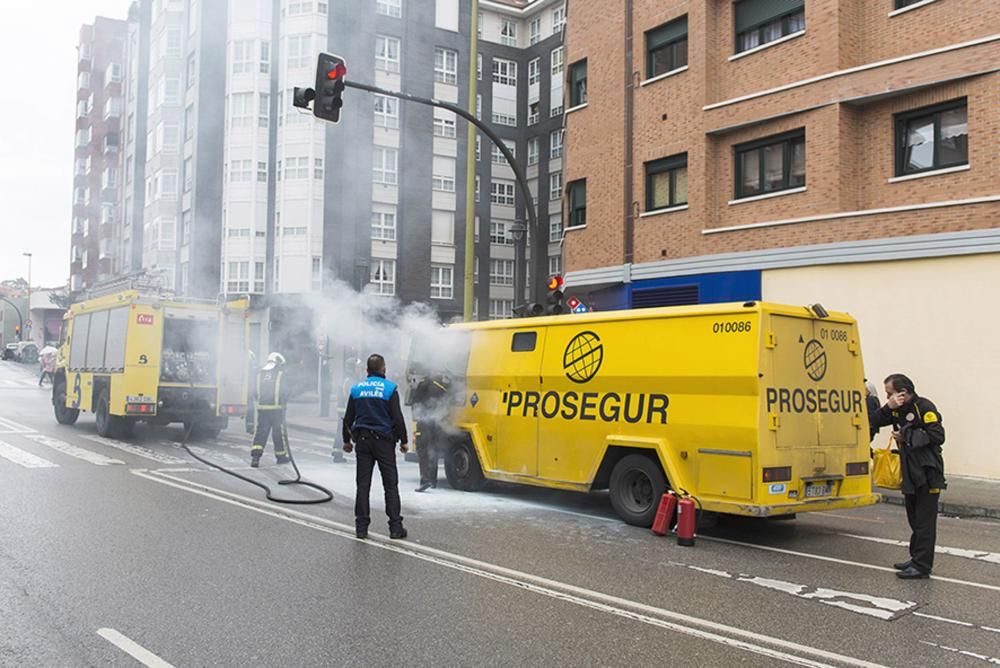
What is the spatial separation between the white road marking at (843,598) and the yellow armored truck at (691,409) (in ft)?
3.76

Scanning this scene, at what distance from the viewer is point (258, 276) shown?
34969 millimetres

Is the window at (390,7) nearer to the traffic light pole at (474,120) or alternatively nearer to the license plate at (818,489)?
the traffic light pole at (474,120)

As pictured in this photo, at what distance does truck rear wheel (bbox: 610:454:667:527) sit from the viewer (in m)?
8.15

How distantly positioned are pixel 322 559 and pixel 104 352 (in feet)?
36.9

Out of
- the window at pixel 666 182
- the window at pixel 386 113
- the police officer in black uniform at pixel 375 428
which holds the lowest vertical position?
the police officer in black uniform at pixel 375 428

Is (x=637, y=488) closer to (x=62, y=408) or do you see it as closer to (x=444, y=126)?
(x=62, y=408)

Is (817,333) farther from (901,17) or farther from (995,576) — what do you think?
(901,17)

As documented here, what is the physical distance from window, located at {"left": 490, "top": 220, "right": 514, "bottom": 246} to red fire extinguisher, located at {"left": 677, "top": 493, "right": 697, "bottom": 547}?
118 ft

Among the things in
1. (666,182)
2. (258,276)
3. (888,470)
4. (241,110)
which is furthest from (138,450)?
(241,110)

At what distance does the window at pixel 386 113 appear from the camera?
3381 centimetres

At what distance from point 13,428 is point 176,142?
23167 millimetres

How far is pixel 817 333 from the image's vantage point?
8.08 meters

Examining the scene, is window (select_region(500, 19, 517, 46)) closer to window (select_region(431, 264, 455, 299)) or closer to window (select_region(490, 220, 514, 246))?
window (select_region(490, 220, 514, 246))

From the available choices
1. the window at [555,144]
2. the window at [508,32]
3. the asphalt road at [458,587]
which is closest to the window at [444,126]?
the window at [555,144]
